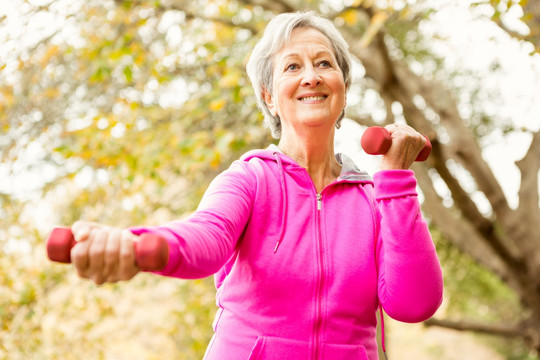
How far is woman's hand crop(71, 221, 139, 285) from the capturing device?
0.98 m

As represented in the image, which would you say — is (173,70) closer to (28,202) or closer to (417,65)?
(28,202)

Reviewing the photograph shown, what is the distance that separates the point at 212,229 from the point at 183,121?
3.80 m

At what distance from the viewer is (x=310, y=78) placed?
1672mm

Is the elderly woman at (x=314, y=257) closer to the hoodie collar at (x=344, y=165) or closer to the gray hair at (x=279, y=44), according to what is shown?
the hoodie collar at (x=344, y=165)

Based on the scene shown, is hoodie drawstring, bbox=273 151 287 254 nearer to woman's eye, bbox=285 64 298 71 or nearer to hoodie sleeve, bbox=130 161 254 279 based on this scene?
hoodie sleeve, bbox=130 161 254 279

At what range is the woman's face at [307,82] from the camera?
1.68 metres

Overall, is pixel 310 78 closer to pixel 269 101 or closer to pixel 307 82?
pixel 307 82

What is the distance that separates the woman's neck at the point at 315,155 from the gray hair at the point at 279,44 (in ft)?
0.73

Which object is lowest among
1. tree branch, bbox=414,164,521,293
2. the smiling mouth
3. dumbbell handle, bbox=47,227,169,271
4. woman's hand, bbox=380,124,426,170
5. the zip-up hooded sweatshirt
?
tree branch, bbox=414,164,521,293

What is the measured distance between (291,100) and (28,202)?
410 cm

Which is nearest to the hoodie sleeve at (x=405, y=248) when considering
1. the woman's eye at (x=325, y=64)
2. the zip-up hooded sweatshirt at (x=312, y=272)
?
the zip-up hooded sweatshirt at (x=312, y=272)

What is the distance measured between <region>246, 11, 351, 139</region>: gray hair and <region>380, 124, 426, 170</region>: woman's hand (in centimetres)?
46

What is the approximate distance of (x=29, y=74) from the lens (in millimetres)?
4664

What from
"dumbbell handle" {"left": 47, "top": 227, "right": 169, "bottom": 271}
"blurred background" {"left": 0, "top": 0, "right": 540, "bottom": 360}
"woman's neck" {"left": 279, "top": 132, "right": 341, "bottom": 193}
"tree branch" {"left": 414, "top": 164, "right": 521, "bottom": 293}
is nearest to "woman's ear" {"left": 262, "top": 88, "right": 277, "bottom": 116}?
"woman's neck" {"left": 279, "top": 132, "right": 341, "bottom": 193}
